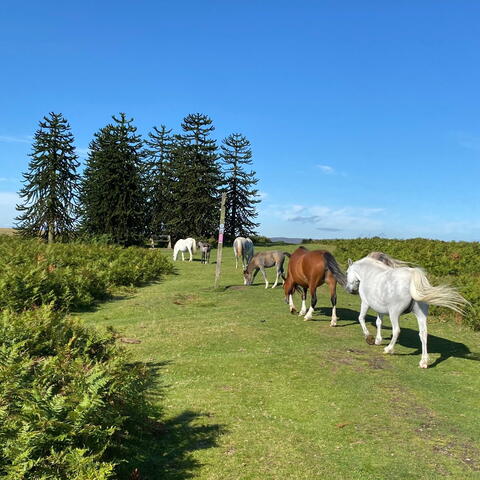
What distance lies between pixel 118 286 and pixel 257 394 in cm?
1350

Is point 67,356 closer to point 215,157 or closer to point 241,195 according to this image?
point 215,157

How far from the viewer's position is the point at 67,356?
712cm

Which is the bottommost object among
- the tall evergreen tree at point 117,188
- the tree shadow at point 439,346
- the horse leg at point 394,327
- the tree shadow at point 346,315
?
the tree shadow at point 439,346

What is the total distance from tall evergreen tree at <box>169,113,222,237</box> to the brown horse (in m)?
36.8

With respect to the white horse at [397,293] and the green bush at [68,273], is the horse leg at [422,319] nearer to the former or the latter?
the white horse at [397,293]

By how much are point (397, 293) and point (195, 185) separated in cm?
4308

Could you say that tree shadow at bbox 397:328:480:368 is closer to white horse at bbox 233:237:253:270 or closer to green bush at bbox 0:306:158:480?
green bush at bbox 0:306:158:480

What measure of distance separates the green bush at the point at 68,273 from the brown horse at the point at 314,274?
7.31 metres

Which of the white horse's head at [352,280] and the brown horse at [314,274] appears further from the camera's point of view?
the brown horse at [314,274]

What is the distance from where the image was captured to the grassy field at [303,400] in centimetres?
512

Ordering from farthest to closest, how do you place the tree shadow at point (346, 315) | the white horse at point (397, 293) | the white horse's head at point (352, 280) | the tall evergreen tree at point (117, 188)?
the tall evergreen tree at point (117, 188) → the tree shadow at point (346, 315) → the white horse's head at point (352, 280) → the white horse at point (397, 293)

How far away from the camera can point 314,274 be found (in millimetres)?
12391

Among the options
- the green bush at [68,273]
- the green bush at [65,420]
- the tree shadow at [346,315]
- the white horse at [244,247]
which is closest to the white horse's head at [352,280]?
the tree shadow at [346,315]

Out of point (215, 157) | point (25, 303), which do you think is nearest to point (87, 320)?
point (25, 303)
